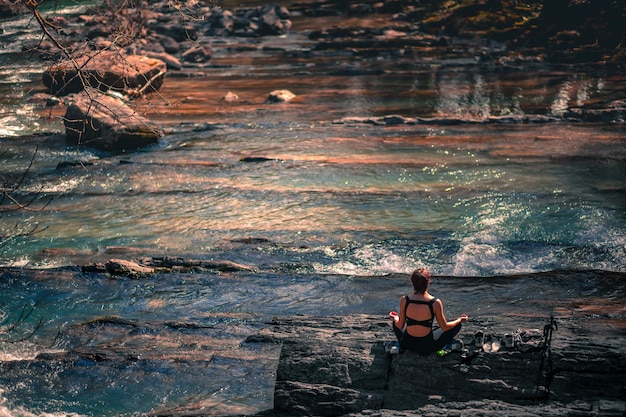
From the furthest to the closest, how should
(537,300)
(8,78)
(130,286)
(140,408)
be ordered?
1. (8,78)
2. (130,286)
3. (537,300)
4. (140,408)

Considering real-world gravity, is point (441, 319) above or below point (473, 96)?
above

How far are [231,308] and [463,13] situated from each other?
27962mm

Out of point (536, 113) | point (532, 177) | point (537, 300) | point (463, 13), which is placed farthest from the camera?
point (463, 13)

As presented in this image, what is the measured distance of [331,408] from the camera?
8305mm

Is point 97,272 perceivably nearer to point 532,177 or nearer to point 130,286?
point 130,286

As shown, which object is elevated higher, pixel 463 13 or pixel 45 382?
pixel 463 13

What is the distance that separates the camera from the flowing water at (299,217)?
12266 mm

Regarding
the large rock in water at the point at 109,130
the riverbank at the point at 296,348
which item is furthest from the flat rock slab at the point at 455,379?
the large rock in water at the point at 109,130

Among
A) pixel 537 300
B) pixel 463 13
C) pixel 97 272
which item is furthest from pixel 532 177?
pixel 463 13

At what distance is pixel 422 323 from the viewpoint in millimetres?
8562

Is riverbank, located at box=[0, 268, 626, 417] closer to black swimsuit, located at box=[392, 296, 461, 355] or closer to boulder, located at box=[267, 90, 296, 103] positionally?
black swimsuit, located at box=[392, 296, 461, 355]

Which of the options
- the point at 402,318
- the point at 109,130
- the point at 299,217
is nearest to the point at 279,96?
the point at 109,130

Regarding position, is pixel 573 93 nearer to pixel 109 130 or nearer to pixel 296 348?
pixel 109 130

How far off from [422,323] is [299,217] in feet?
31.4
